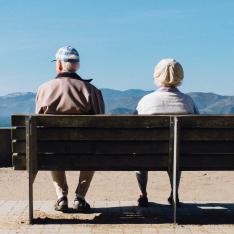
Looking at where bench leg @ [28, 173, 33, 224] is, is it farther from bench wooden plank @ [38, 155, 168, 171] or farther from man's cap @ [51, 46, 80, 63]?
man's cap @ [51, 46, 80, 63]

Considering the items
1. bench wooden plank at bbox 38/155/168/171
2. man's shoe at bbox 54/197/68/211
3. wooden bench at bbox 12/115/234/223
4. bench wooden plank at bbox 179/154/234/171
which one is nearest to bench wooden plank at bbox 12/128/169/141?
wooden bench at bbox 12/115/234/223

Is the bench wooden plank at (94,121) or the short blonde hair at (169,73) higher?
the short blonde hair at (169,73)

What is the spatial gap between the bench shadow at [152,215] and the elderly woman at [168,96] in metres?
1.04

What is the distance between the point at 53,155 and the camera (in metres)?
5.71

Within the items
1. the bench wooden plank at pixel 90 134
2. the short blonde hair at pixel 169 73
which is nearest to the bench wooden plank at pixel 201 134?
the bench wooden plank at pixel 90 134

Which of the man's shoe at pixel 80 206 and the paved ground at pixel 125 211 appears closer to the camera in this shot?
the paved ground at pixel 125 211

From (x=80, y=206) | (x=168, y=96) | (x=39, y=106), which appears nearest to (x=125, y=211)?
(x=80, y=206)

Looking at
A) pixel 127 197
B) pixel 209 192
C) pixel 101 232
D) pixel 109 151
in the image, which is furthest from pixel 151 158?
pixel 209 192

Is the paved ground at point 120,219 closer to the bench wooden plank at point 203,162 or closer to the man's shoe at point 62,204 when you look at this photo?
the man's shoe at point 62,204

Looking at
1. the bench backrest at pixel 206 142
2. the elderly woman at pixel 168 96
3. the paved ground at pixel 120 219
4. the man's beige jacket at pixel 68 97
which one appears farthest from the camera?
the elderly woman at pixel 168 96

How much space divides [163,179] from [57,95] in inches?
165

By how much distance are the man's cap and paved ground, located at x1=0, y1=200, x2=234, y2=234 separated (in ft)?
5.14

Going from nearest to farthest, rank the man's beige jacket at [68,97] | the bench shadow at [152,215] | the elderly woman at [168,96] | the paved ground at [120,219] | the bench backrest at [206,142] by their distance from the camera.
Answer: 1. the paved ground at [120,219]
2. the bench backrest at [206,142]
3. the bench shadow at [152,215]
4. the man's beige jacket at [68,97]
5. the elderly woman at [168,96]

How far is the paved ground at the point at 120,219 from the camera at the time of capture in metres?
5.56
